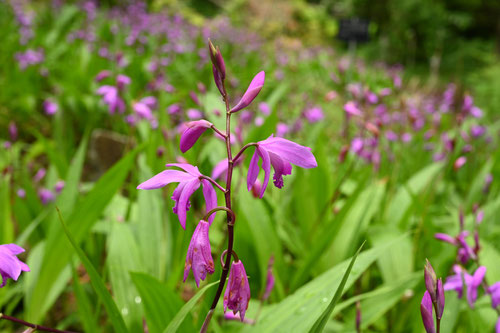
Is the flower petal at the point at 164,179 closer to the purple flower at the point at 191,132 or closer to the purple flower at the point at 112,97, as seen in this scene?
the purple flower at the point at 191,132

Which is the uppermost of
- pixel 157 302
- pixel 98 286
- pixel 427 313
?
pixel 427 313

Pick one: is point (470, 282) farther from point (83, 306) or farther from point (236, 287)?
point (83, 306)

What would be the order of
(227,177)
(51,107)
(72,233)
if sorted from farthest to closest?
(51,107) → (72,233) → (227,177)

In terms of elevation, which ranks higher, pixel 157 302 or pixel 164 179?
pixel 164 179

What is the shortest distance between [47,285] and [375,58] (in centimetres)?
1241

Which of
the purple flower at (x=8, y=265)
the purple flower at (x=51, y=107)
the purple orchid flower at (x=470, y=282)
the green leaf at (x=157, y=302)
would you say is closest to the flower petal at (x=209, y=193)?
the purple flower at (x=8, y=265)

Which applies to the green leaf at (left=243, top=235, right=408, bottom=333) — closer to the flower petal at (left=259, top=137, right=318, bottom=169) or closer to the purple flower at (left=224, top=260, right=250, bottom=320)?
the purple flower at (left=224, top=260, right=250, bottom=320)

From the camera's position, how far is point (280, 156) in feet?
1.77

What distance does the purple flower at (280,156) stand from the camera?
0.52m

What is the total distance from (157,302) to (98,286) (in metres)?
0.18

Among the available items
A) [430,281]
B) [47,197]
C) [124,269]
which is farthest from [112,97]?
[430,281]

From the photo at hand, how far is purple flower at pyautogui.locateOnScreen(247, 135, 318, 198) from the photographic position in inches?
20.6

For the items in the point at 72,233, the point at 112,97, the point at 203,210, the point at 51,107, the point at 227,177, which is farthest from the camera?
the point at 51,107

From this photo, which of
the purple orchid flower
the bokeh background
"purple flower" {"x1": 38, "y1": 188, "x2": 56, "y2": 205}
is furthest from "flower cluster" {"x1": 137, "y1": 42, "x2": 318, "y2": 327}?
"purple flower" {"x1": 38, "y1": 188, "x2": 56, "y2": 205}
